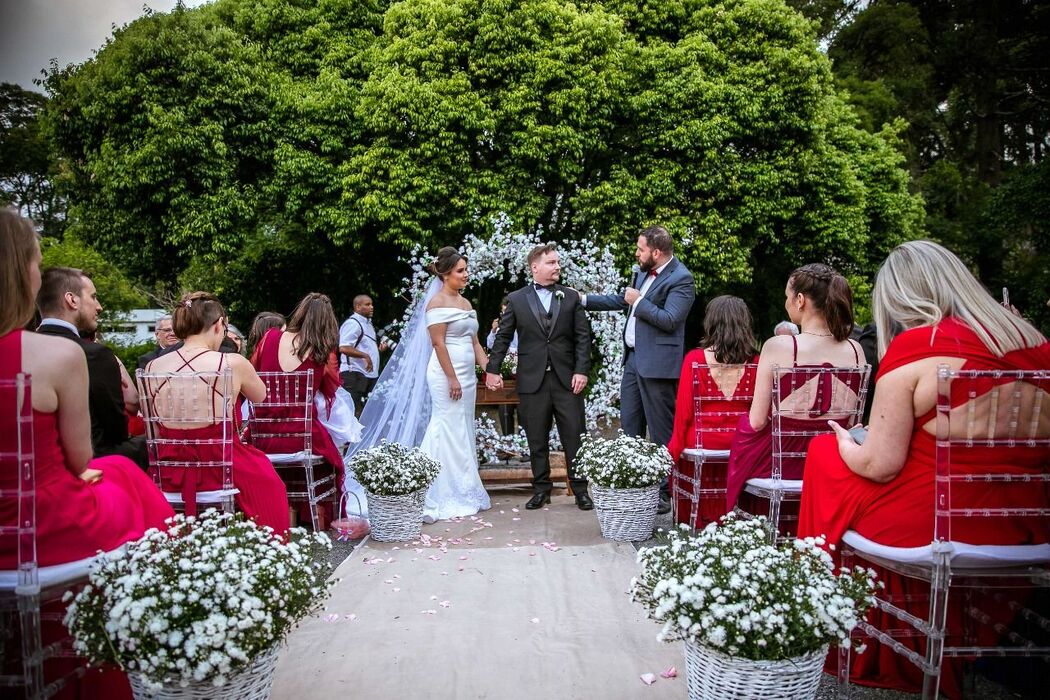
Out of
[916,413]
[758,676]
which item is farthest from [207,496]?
[916,413]

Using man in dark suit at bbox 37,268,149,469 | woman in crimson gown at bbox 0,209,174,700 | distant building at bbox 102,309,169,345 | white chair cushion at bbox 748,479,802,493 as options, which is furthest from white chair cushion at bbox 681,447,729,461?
distant building at bbox 102,309,169,345

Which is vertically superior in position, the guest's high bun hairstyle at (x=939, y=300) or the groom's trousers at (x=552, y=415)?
the guest's high bun hairstyle at (x=939, y=300)

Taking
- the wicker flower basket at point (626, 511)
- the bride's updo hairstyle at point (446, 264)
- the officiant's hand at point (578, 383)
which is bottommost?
the wicker flower basket at point (626, 511)

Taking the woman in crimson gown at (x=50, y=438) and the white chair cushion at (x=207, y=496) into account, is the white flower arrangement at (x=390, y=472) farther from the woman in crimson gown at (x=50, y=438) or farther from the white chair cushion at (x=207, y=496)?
the woman in crimson gown at (x=50, y=438)

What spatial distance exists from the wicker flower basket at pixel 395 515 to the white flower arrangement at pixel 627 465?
4.16ft

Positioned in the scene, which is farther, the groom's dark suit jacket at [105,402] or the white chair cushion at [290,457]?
the white chair cushion at [290,457]

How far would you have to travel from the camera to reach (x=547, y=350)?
6.19 meters

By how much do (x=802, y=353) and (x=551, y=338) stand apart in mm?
2450

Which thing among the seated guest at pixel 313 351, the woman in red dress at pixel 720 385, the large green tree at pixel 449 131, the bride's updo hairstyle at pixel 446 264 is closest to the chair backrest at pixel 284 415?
the seated guest at pixel 313 351

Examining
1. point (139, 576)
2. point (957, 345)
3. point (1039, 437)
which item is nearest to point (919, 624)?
point (1039, 437)

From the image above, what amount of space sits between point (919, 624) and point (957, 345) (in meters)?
1.01

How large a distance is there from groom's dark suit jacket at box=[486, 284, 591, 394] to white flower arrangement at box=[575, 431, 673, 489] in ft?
3.43

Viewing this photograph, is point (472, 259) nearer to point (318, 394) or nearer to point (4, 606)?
point (318, 394)

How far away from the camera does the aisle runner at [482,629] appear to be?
319 cm
